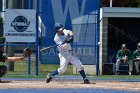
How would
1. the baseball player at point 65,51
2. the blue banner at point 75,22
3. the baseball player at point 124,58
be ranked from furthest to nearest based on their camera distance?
the baseball player at point 124,58, the blue banner at point 75,22, the baseball player at point 65,51

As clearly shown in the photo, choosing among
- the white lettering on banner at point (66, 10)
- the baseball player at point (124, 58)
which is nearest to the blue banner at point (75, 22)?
the white lettering on banner at point (66, 10)

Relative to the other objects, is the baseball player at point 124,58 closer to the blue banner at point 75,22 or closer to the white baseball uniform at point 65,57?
the blue banner at point 75,22

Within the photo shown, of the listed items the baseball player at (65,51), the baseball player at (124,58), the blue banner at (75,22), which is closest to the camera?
the baseball player at (65,51)

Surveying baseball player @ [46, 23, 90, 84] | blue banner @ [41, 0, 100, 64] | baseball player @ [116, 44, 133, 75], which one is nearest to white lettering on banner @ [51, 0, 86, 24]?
blue banner @ [41, 0, 100, 64]

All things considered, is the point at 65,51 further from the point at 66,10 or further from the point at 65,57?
the point at 66,10

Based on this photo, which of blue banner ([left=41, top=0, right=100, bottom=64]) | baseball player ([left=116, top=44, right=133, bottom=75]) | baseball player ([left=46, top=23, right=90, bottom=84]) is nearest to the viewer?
baseball player ([left=46, top=23, right=90, bottom=84])

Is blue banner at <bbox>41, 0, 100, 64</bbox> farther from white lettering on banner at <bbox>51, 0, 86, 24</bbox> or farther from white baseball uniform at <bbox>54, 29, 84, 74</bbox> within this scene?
white baseball uniform at <bbox>54, 29, 84, 74</bbox>

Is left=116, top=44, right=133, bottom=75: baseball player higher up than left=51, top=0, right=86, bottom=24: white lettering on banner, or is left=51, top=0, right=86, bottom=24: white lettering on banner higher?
left=51, top=0, right=86, bottom=24: white lettering on banner

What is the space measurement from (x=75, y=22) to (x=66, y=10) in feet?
1.93

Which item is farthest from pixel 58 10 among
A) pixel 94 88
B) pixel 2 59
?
pixel 94 88

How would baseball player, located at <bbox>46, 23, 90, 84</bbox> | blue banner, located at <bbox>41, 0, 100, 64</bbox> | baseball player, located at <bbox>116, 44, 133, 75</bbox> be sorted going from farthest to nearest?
baseball player, located at <bbox>116, 44, 133, 75</bbox>
blue banner, located at <bbox>41, 0, 100, 64</bbox>
baseball player, located at <bbox>46, 23, 90, 84</bbox>

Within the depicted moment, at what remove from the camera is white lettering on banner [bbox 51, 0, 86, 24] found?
19538 mm

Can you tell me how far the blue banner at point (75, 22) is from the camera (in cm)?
1948

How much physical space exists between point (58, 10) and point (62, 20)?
416 millimetres
